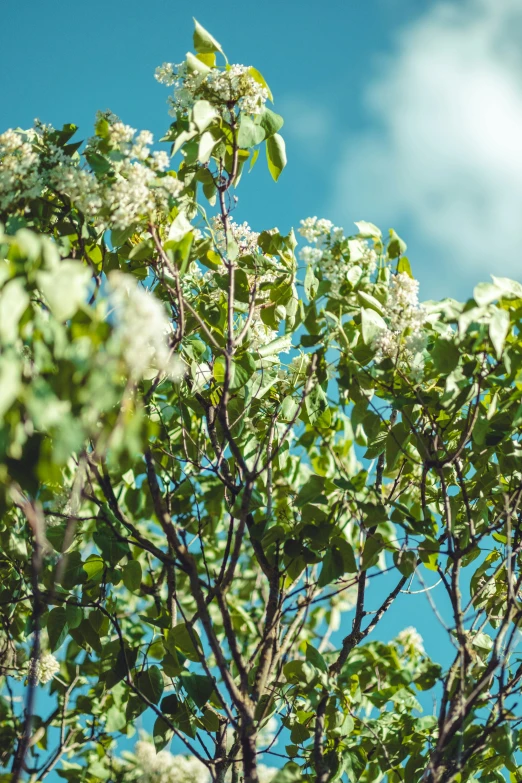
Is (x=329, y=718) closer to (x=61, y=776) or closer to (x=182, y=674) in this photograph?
(x=182, y=674)

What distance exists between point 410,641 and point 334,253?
2412 mm

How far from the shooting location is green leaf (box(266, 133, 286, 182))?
235 cm

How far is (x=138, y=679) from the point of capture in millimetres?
2322

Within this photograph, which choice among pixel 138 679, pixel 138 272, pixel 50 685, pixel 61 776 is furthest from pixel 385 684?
pixel 138 272

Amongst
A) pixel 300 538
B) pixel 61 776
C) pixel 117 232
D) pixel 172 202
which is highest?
pixel 172 202

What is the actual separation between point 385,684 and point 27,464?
2.33m

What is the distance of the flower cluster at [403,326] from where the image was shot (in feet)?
6.77

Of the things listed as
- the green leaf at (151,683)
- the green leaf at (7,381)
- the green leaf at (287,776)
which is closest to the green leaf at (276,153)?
the green leaf at (7,381)

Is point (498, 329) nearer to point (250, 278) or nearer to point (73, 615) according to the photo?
point (250, 278)

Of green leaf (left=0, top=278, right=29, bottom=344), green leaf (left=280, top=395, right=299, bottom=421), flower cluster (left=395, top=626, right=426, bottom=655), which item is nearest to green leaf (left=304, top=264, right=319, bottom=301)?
green leaf (left=280, top=395, right=299, bottom=421)

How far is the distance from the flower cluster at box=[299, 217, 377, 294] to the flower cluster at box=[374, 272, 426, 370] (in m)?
0.11

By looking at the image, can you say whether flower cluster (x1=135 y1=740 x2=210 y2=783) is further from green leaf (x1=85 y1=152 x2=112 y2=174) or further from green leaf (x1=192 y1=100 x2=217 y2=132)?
green leaf (x1=192 y1=100 x2=217 y2=132)

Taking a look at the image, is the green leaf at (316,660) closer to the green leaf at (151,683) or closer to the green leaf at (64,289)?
the green leaf at (151,683)

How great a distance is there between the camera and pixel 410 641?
3717 mm
